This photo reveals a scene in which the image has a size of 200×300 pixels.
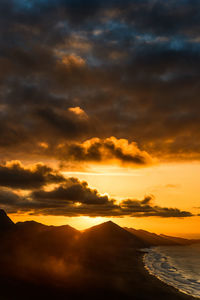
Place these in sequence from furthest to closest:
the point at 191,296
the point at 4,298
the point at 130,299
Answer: the point at 191,296 → the point at 130,299 → the point at 4,298

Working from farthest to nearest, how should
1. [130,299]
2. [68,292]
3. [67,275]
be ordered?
[67,275]
[68,292]
[130,299]

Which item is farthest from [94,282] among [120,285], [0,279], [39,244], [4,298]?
[39,244]

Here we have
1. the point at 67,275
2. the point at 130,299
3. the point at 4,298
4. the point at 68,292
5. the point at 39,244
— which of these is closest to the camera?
the point at 4,298

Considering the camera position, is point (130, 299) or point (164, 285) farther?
point (164, 285)

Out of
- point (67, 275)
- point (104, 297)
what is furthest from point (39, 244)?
point (104, 297)

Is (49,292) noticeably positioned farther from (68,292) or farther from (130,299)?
(130,299)

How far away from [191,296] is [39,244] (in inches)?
6048

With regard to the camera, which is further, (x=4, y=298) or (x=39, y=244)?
(x=39, y=244)

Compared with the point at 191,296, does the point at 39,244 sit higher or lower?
lower

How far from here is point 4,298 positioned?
53.1 m

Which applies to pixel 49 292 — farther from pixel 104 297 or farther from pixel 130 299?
pixel 130 299

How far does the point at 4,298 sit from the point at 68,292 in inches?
597

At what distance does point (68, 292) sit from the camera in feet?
203

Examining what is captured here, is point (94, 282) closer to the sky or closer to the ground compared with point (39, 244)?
closer to the sky
